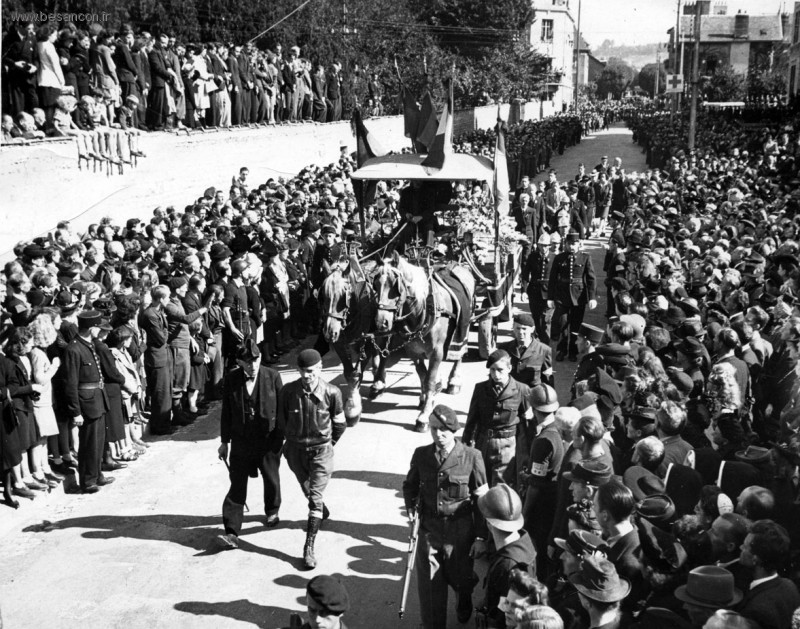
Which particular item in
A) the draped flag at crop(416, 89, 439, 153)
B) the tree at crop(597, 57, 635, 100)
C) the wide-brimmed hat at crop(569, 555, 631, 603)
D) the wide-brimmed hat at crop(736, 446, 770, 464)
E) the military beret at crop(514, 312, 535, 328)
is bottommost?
the wide-brimmed hat at crop(569, 555, 631, 603)

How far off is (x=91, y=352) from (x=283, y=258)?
5.47 m

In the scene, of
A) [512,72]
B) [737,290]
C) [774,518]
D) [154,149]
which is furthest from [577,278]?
[512,72]

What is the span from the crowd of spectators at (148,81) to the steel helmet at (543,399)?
40.4ft

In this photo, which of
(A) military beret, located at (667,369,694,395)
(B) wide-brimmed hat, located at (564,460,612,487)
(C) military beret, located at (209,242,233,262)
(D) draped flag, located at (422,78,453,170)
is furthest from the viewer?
(D) draped flag, located at (422,78,453,170)

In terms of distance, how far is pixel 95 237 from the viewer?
43.4ft

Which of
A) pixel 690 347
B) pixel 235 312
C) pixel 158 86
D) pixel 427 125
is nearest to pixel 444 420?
pixel 690 347

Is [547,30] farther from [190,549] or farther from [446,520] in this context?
[446,520]

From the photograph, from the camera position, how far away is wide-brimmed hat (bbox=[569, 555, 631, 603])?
4652 millimetres

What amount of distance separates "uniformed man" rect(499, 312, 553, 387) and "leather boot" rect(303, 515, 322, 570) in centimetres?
240

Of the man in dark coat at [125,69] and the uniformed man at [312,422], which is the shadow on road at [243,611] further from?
the man in dark coat at [125,69]

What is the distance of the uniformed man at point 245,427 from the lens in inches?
311

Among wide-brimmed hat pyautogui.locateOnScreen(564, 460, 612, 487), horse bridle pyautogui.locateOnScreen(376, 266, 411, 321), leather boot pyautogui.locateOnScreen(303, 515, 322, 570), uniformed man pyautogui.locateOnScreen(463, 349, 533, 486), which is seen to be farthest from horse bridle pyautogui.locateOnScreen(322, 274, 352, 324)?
wide-brimmed hat pyautogui.locateOnScreen(564, 460, 612, 487)

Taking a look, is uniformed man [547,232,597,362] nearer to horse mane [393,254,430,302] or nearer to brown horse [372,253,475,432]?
brown horse [372,253,475,432]

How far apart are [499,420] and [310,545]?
5.67ft
